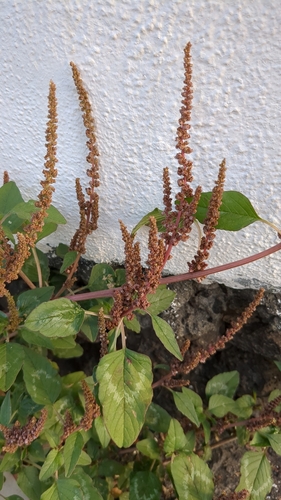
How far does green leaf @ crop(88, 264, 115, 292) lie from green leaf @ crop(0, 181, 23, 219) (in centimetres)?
24

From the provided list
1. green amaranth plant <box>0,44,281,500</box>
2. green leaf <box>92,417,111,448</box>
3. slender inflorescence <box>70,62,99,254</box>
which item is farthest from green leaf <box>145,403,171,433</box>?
slender inflorescence <box>70,62,99,254</box>

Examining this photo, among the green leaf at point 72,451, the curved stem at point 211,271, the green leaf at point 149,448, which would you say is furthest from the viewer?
the green leaf at point 149,448

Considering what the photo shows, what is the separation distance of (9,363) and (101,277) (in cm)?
28

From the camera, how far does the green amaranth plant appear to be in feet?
2.13

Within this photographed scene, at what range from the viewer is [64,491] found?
2.69ft

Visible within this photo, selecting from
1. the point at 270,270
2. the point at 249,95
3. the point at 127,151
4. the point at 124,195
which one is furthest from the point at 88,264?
the point at 249,95

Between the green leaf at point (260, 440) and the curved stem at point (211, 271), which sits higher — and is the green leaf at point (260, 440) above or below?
below

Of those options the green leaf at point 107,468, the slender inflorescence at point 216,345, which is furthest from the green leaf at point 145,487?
the slender inflorescence at point 216,345

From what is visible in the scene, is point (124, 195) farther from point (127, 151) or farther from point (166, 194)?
point (166, 194)

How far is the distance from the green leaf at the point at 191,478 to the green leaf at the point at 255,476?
0.10 meters

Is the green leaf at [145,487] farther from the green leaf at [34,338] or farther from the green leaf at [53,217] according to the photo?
the green leaf at [53,217]

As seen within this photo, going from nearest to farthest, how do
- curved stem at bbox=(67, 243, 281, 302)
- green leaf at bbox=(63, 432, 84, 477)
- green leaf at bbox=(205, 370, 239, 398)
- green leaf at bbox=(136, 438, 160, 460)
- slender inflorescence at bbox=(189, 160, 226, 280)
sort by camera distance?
slender inflorescence at bbox=(189, 160, 226, 280) < curved stem at bbox=(67, 243, 281, 302) < green leaf at bbox=(63, 432, 84, 477) < green leaf at bbox=(136, 438, 160, 460) < green leaf at bbox=(205, 370, 239, 398)

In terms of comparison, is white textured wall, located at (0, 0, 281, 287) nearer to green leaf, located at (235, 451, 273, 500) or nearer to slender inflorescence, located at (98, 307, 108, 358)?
slender inflorescence, located at (98, 307, 108, 358)

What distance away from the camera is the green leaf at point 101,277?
918mm
